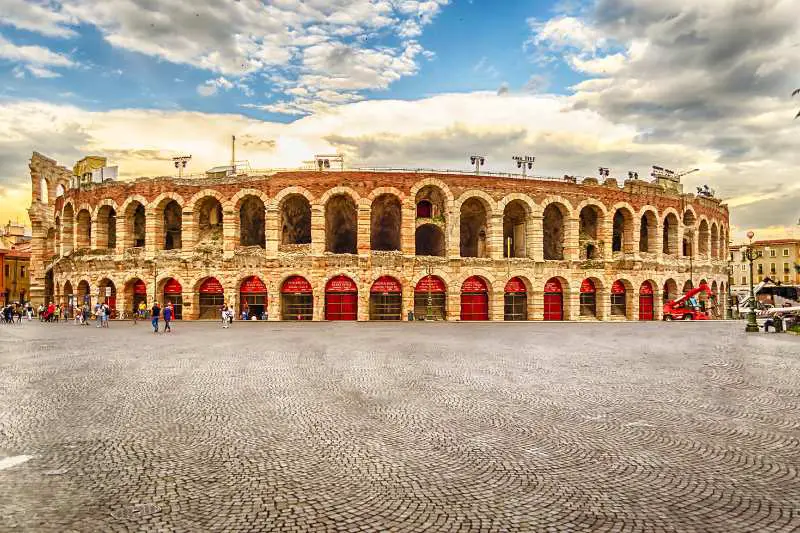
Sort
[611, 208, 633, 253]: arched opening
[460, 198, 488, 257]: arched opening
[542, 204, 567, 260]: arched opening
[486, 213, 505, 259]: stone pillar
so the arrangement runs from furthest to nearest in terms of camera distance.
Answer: [542, 204, 567, 260]: arched opening → [611, 208, 633, 253]: arched opening → [460, 198, 488, 257]: arched opening → [486, 213, 505, 259]: stone pillar

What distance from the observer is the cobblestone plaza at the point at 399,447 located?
4.44 m

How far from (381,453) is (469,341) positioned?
14.1 m

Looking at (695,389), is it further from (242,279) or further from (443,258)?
(242,279)

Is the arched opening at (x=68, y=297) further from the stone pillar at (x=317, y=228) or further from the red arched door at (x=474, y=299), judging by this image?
the red arched door at (x=474, y=299)

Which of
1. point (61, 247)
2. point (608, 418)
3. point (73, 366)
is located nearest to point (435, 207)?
point (73, 366)

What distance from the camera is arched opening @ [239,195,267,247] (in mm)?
38138

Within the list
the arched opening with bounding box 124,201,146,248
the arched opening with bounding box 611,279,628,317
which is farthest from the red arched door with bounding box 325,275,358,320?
the arched opening with bounding box 611,279,628,317

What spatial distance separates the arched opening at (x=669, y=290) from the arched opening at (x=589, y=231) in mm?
8372

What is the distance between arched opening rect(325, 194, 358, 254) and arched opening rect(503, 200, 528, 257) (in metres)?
12.9

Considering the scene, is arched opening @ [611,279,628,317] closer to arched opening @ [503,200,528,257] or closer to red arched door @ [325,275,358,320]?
arched opening @ [503,200,528,257]

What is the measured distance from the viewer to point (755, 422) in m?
7.51

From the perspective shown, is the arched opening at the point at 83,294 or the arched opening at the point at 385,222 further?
the arched opening at the point at 83,294

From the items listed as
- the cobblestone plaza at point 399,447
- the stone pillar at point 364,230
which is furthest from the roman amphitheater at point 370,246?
the cobblestone plaza at point 399,447

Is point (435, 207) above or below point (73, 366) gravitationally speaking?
above
